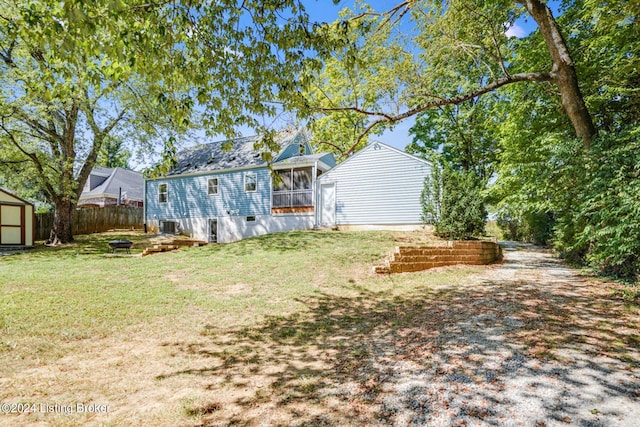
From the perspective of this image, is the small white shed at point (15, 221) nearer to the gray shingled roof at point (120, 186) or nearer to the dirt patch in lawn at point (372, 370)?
the gray shingled roof at point (120, 186)

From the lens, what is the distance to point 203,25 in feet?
15.2

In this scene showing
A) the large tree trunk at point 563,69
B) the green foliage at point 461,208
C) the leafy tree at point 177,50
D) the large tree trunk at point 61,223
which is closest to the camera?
the leafy tree at point 177,50

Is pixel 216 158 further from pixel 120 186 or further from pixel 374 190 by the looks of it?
pixel 120 186

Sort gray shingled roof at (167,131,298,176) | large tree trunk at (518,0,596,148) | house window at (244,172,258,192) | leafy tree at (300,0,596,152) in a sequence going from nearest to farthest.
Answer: large tree trunk at (518,0,596,148)
leafy tree at (300,0,596,152)
house window at (244,172,258,192)
gray shingled roof at (167,131,298,176)

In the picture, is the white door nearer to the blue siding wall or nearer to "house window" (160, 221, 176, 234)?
the blue siding wall

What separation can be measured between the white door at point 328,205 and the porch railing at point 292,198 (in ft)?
2.58

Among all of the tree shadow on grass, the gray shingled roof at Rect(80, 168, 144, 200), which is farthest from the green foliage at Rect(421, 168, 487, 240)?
the gray shingled roof at Rect(80, 168, 144, 200)

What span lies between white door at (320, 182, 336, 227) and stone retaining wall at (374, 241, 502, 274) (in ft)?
27.3

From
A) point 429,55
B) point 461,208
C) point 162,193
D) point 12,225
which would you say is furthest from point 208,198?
point 429,55

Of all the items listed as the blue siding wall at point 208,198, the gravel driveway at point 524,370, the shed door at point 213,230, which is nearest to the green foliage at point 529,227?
the gravel driveway at point 524,370

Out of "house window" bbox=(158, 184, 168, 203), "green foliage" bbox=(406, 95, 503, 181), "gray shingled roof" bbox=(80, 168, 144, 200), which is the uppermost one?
"green foliage" bbox=(406, 95, 503, 181)

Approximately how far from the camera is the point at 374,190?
52.5 feet

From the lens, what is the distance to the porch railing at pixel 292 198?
17802 mm

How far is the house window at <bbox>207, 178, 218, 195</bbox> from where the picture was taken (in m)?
20.2
